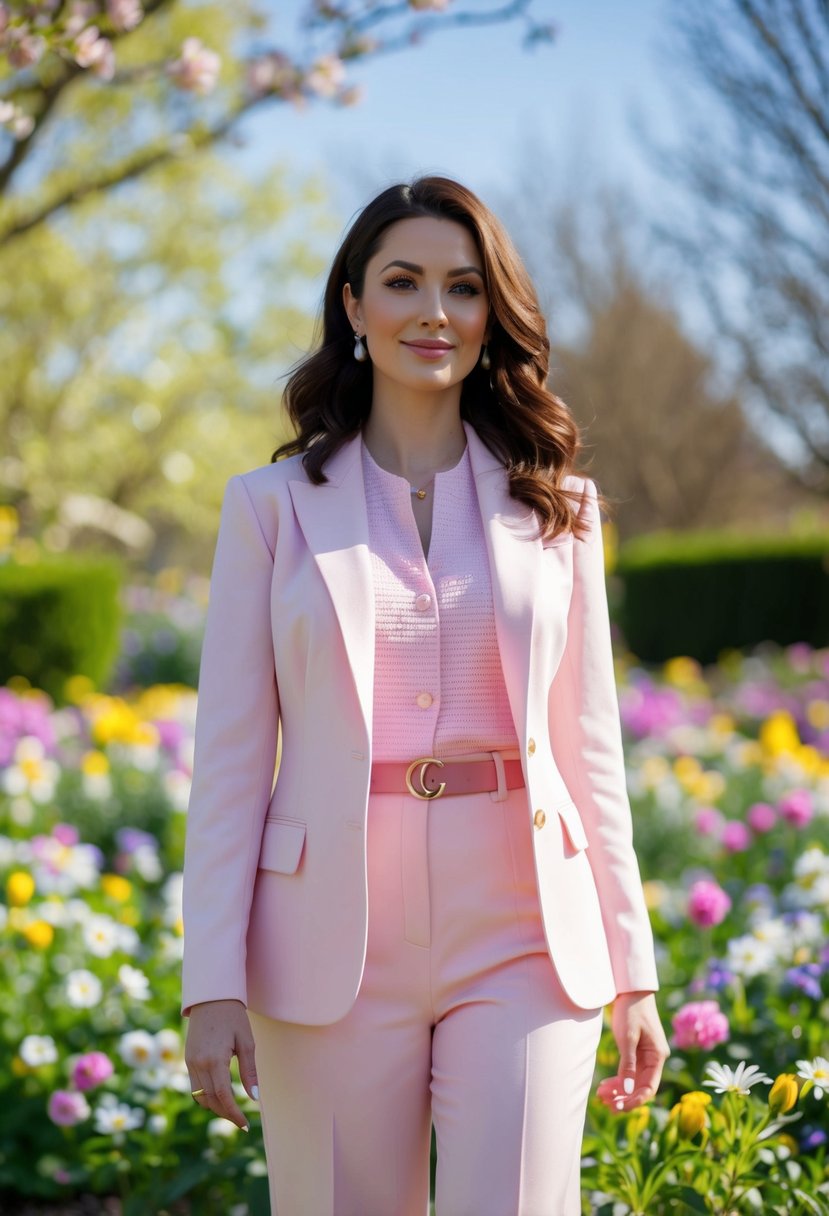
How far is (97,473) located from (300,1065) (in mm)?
19966

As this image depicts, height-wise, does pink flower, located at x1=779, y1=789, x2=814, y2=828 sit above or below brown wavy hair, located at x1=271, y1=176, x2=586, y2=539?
below

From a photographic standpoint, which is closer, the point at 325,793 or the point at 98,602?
the point at 325,793

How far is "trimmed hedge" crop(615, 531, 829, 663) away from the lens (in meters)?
13.3

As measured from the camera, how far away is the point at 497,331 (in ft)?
7.37

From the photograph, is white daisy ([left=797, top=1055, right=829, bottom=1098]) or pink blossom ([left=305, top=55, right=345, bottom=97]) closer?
white daisy ([left=797, top=1055, right=829, bottom=1098])

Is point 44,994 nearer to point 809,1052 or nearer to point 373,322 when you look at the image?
point 809,1052

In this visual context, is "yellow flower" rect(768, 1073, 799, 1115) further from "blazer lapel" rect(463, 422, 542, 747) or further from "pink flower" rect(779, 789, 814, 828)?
"pink flower" rect(779, 789, 814, 828)

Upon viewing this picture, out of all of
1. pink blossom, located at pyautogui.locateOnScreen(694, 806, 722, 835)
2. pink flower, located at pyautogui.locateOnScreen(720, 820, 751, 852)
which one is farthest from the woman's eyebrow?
pink blossom, located at pyautogui.locateOnScreen(694, 806, 722, 835)

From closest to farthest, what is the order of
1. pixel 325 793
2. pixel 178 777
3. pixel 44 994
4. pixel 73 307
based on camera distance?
pixel 325 793 < pixel 44 994 < pixel 178 777 < pixel 73 307

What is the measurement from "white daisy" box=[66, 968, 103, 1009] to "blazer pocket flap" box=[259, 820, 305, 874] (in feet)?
4.88

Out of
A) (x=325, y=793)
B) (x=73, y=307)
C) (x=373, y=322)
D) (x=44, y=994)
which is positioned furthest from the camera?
(x=73, y=307)

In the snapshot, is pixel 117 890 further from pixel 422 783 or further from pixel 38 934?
pixel 422 783

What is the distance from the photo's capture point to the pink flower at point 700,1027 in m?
2.61

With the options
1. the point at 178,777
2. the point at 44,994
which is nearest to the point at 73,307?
the point at 178,777
